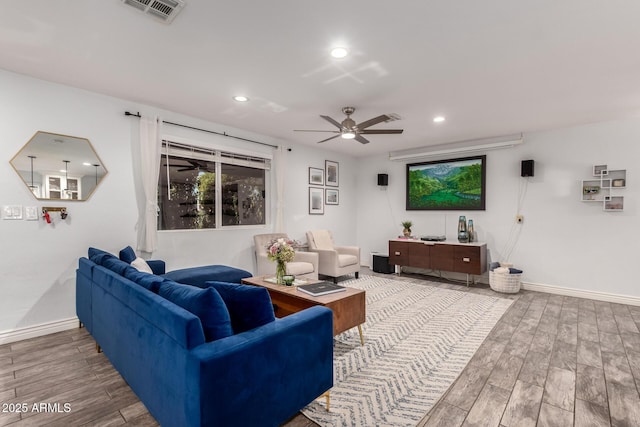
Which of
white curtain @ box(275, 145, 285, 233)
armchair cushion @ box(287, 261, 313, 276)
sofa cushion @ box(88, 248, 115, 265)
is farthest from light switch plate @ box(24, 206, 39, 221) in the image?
white curtain @ box(275, 145, 285, 233)

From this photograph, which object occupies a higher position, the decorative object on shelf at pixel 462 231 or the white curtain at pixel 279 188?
the white curtain at pixel 279 188

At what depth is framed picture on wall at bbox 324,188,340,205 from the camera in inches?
254

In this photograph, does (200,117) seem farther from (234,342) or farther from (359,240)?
(359,240)

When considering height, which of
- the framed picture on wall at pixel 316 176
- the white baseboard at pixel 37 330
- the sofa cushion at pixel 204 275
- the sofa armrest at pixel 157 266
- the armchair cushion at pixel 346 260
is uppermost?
the framed picture on wall at pixel 316 176

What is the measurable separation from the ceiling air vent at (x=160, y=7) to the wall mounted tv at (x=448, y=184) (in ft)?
16.8

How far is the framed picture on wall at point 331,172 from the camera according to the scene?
254 inches

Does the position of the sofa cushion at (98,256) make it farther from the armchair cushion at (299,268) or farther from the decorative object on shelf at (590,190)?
the decorative object on shelf at (590,190)

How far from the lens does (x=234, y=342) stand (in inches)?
56.8

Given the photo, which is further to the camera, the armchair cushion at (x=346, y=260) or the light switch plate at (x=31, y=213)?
the armchair cushion at (x=346, y=260)

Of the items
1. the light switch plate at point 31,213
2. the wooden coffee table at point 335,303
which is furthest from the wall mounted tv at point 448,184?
the light switch plate at point 31,213

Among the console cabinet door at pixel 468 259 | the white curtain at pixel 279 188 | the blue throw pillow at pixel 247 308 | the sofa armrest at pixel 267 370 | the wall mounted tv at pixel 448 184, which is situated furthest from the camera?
the wall mounted tv at pixel 448 184

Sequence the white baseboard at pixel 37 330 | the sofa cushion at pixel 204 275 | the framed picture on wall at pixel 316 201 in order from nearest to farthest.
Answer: the white baseboard at pixel 37 330, the sofa cushion at pixel 204 275, the framed picture on wall at pixel 316 201

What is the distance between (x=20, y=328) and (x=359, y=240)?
19.0 feet

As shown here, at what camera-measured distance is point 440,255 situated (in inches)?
214
